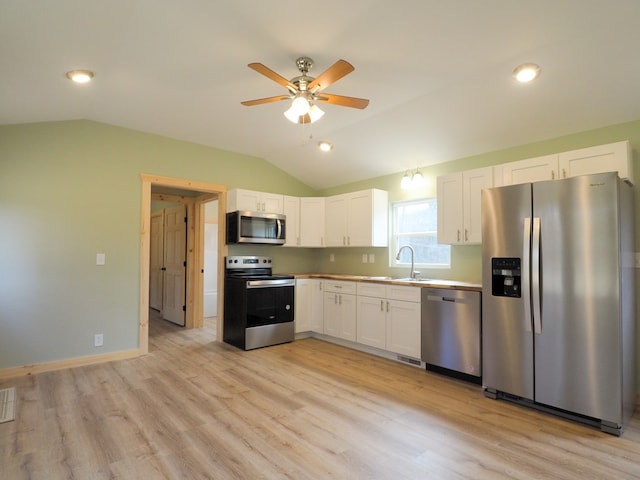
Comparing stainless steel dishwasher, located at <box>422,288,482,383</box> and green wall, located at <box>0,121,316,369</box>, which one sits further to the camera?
green wall, located at <box>0,121,316,369</box>

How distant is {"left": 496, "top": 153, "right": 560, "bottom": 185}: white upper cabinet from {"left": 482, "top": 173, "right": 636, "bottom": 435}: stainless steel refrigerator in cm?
52

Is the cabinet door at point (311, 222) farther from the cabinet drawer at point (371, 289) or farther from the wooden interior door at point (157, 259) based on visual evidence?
the wooden interior door at point (157, 259)

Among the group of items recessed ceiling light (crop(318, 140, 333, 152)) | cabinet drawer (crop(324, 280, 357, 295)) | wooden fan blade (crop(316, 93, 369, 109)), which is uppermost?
recessed ceiling light (crop(318, 140, 333, 152))

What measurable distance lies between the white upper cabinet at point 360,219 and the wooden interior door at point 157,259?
360 cm

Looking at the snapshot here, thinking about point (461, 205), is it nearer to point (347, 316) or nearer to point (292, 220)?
point (347, 316)

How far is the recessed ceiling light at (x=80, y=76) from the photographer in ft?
8.66

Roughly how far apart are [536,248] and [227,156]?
13.0 ft

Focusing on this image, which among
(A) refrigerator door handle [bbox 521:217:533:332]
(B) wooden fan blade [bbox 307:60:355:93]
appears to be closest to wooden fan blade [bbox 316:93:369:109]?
(B) wooden fan blade [bbox 307:60:355:93]

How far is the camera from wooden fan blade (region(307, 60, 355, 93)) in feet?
6.93

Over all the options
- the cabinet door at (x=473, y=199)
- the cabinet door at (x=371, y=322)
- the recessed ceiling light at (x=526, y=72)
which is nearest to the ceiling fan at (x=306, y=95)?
the recessed ceiling light at (x=526, y=72)

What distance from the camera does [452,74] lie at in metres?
2.81

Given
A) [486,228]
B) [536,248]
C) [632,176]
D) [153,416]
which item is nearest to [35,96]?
[153,416]

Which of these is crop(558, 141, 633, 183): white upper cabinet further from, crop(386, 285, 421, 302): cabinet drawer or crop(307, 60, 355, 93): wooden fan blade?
crop(307, 60, 355, 93): wooden fan blade

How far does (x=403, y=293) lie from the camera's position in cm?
382
